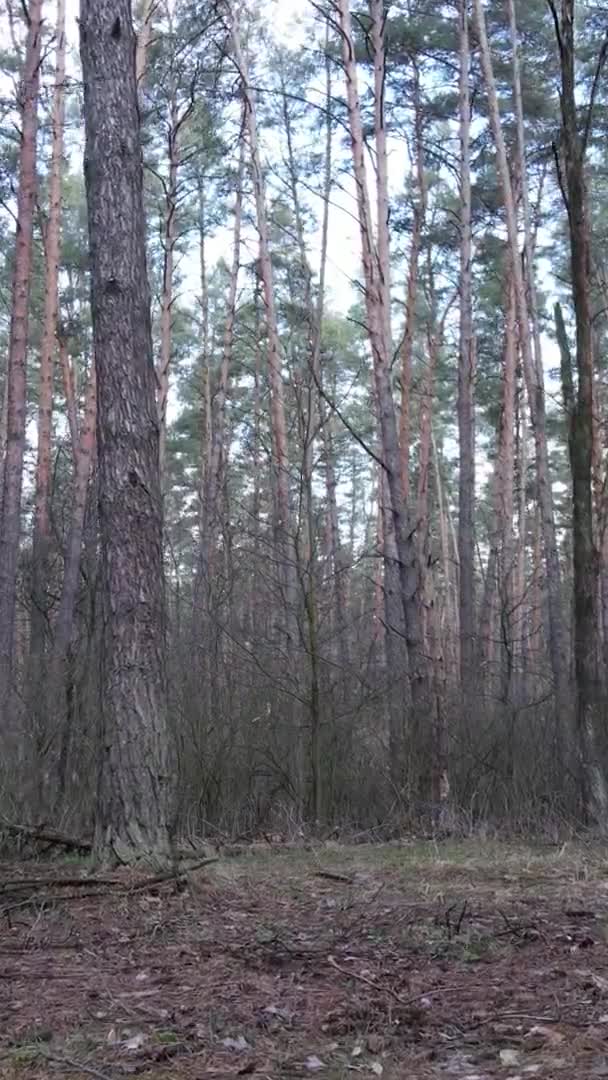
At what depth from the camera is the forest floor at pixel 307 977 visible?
116 inches

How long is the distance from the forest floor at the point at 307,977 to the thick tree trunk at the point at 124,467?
47 cm

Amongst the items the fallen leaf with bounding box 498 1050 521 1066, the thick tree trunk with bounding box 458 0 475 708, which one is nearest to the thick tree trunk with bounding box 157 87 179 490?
the thick tree trunk with bounding box 458 0 475 708

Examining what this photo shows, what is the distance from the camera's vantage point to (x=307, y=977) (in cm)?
378

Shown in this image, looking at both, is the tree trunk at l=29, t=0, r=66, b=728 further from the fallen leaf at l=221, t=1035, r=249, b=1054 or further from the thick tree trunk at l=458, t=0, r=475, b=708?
the fallen leaf at l=221, t=1035, r=249, b=1054

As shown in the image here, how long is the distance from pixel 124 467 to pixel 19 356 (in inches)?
315

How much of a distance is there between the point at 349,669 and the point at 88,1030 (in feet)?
23.7

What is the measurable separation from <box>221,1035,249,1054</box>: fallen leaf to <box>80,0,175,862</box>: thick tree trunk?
7.69 feet

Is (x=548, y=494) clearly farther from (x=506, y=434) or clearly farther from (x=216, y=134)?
(x=216, y=134)

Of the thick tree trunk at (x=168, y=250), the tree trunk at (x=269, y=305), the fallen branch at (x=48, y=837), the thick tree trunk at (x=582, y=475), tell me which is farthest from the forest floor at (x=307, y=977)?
the thick tree trunk at (x=168, y=250)

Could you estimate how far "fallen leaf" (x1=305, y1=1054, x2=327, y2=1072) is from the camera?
2.89 metres

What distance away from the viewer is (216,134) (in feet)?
58.8

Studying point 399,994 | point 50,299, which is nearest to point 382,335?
point 50,299

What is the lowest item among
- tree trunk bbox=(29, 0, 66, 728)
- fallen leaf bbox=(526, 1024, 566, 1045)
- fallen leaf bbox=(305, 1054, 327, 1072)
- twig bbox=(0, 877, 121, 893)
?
fallen leaf bbox=(305, 1054, 327, 1072)

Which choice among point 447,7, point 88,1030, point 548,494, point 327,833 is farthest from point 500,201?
point 88,1030
